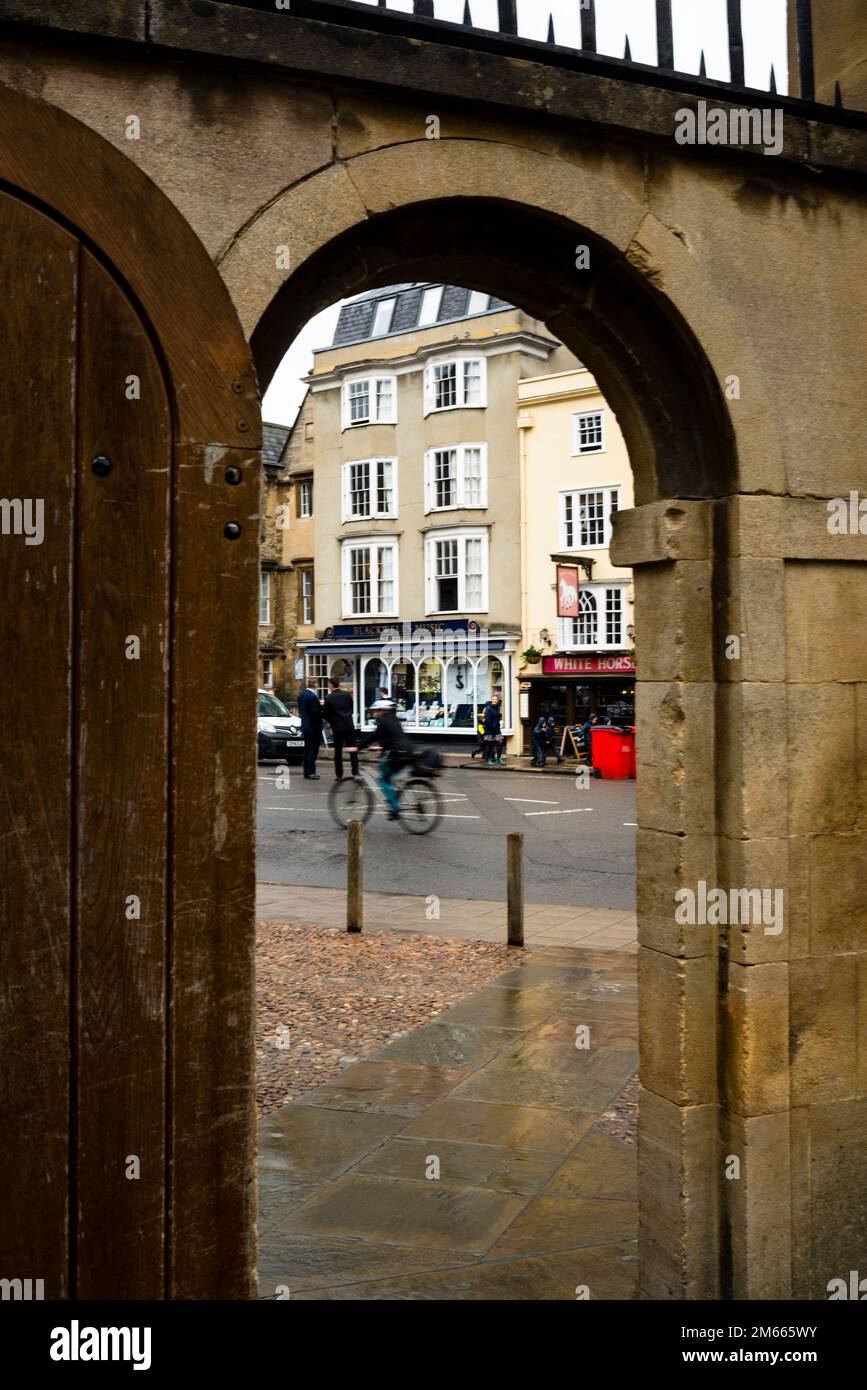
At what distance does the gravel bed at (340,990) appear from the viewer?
578cm

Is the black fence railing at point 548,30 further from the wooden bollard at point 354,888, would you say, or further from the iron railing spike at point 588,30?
the wooden bollard at point 354,888

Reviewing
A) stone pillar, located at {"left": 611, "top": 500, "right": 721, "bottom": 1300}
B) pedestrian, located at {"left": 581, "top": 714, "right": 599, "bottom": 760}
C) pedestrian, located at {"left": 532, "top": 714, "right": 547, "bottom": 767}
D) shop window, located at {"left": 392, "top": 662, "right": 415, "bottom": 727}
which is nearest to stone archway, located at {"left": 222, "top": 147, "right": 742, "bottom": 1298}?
stone pillar, located at {"left": 611, "top": 500, "right": 721, "bottom": 1300}

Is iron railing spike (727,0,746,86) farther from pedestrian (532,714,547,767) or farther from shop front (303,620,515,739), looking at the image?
shop front (303,620,515,739)

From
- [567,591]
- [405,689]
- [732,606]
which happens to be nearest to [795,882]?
[732,606]

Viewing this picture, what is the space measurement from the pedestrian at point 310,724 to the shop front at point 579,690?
797cm

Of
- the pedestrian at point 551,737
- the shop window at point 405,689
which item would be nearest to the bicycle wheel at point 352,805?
the pedestrian at point 551,737

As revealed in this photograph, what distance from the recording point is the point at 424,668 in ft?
103

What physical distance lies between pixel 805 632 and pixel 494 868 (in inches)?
328

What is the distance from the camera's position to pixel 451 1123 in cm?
490

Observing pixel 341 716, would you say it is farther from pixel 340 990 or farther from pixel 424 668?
pixel 424 668

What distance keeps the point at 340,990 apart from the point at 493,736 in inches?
735
